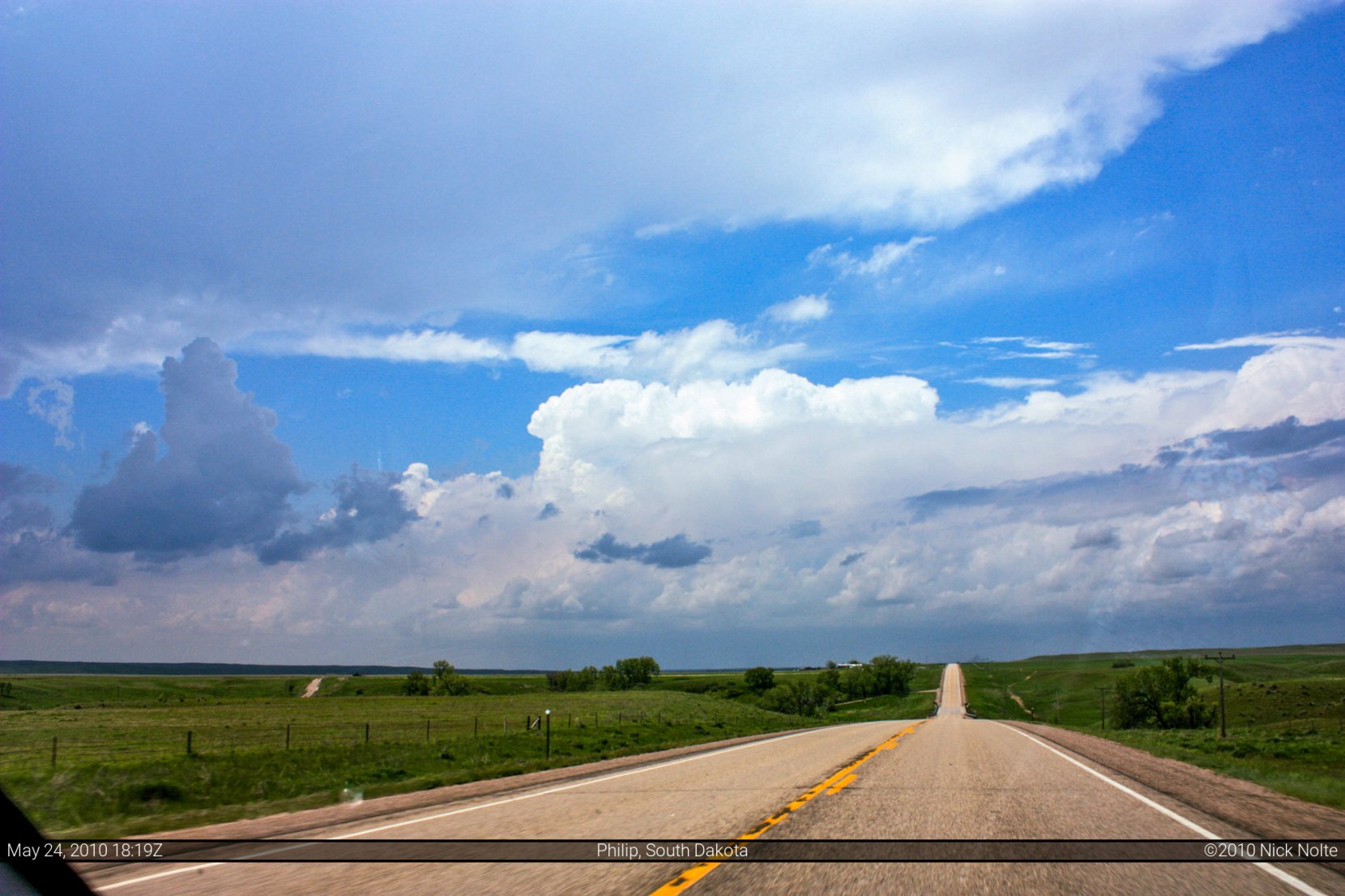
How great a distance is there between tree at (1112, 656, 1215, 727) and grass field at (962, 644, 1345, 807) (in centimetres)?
483

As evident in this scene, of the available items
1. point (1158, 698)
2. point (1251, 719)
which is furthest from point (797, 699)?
point (1251, 719)

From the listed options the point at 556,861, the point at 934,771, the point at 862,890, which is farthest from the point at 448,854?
the point at 934,771

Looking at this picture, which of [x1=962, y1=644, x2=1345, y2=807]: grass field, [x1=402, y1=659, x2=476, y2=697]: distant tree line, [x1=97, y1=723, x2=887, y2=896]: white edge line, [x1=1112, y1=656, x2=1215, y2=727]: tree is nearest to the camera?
[x1=97, y1=723, x2=887, y2=896]: white edge line

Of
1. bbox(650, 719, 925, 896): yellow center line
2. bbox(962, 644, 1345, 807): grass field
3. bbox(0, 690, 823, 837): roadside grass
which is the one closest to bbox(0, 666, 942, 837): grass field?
bbox(0, 690, 823, 837): roadside grass

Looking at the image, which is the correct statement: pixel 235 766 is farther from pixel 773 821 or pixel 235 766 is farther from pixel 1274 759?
pixel 1274 759

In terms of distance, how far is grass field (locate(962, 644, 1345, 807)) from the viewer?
2047cm

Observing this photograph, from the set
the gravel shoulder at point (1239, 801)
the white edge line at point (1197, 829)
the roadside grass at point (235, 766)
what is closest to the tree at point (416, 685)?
the roadside grass at point (235, 766)

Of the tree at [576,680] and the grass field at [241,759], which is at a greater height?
the grass field at [241,759]

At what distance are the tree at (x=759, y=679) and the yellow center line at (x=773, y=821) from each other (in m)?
140

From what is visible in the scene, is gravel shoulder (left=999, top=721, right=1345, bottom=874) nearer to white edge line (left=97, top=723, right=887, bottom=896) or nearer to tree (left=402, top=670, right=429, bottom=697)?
white edge line (left=97, top=723, right=887, bottom=896)

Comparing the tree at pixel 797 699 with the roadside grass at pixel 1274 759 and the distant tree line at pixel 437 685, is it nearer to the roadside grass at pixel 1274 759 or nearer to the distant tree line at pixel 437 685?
the distant tree line at pixel 437 685

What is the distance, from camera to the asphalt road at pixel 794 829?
7.07m

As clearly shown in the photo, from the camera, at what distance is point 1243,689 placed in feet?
406

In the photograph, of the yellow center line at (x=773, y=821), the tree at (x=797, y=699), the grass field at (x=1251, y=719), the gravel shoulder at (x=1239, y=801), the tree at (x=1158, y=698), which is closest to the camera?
the yellow center line at (x=773, y=821)
